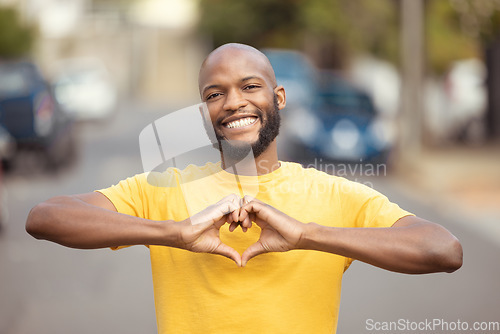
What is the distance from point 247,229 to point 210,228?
0.57 ft

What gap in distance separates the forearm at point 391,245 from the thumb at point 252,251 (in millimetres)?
141

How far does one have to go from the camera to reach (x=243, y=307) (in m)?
2.54

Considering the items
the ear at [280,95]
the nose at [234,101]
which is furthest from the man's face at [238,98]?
the ear at [280,95]

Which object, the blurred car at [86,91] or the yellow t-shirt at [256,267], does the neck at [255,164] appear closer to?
the yellow t-shirt at [256,267]

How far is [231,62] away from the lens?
2.73 metres

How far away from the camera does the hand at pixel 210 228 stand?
2.41m

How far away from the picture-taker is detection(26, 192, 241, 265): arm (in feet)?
7.97

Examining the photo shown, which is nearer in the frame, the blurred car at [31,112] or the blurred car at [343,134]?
the blurred car at [31,112]

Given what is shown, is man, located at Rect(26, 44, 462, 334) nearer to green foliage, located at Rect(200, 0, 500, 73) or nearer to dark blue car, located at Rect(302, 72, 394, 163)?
dark blue car, located at Rect(302, 72, 394, 163)

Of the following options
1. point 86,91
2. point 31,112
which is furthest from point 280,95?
point 86,91

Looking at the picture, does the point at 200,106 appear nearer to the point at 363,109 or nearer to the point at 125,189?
the point at 125,189

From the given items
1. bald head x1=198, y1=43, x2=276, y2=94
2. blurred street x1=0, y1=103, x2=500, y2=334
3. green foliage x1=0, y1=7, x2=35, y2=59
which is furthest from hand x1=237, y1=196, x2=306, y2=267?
green foliage x1=0, y1=7, x2=35, y2=59

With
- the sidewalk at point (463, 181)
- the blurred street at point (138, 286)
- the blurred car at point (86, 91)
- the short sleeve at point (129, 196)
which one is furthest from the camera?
the blurred car at point (86, 91)

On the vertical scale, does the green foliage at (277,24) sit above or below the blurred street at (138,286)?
below
